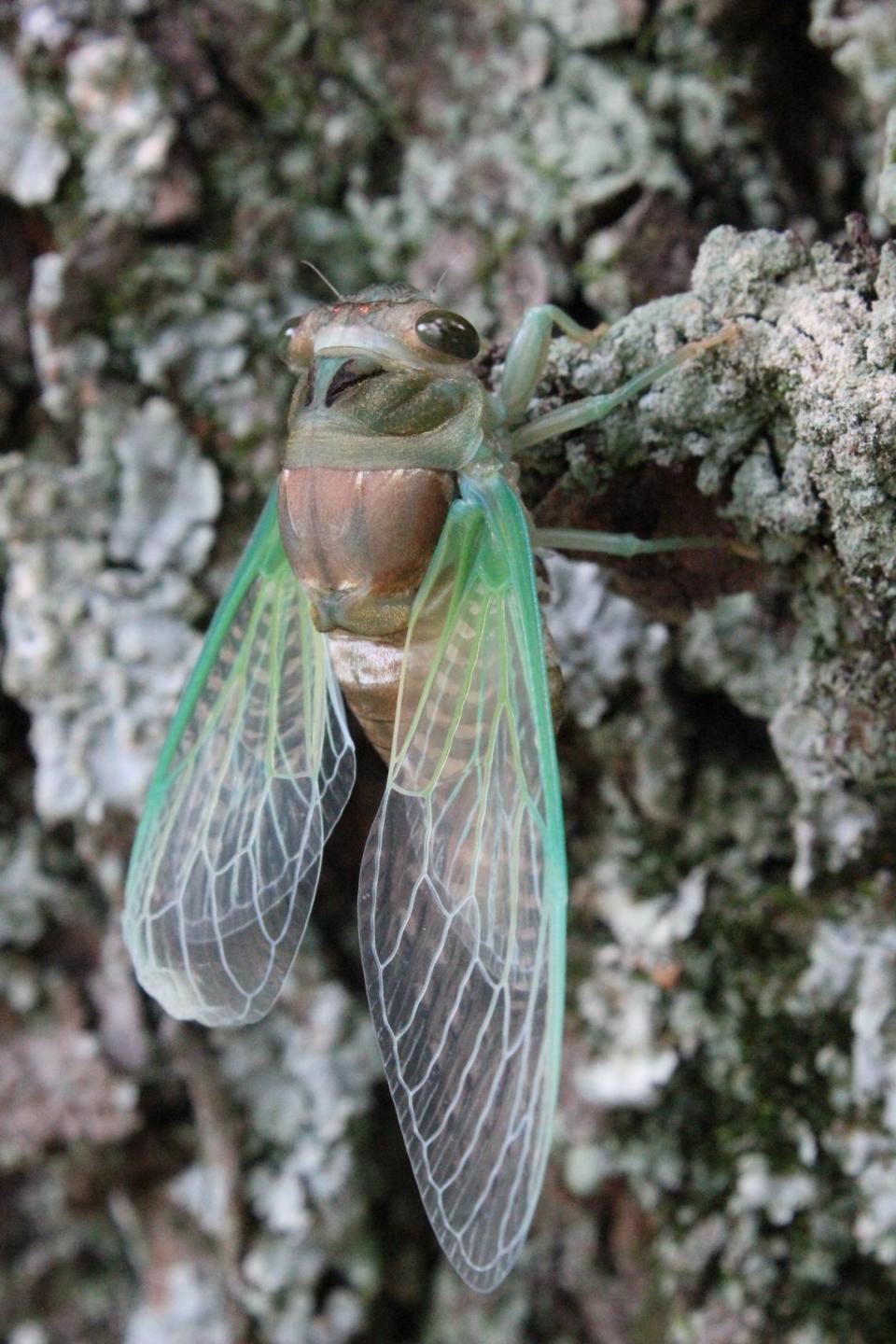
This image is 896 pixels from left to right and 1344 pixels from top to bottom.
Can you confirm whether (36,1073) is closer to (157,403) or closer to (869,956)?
(157,403)

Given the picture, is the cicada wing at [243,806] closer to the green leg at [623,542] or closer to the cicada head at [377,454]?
the cicada head at [377,454]

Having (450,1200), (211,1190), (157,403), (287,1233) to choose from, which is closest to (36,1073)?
(211,1190)

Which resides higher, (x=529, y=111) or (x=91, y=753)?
(x=529, y=111)

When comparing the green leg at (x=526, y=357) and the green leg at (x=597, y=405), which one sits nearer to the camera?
the green leg at (x=597, y=405)

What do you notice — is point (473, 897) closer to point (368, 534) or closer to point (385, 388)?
point (368, 534)

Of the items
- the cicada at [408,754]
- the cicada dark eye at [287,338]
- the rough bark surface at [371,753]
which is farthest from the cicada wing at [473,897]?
the cicada dark eye at [287,338]

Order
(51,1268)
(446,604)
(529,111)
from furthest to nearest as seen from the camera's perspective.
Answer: (51,1268), (529,111), (446,604)
